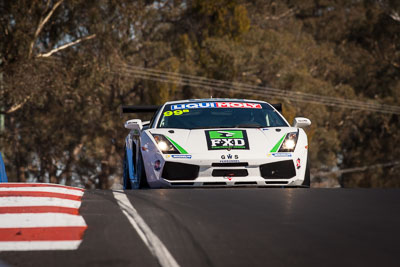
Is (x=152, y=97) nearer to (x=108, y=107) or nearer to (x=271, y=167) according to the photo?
(x=108, y=107)

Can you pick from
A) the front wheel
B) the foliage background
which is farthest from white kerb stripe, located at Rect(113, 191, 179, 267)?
the foliage background

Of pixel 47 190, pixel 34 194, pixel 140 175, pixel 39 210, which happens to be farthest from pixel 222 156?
pixel 39 210

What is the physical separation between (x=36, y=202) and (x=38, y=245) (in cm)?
170

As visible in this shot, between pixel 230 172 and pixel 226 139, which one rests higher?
pixel 226 139

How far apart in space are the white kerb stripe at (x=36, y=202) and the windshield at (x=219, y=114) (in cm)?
343

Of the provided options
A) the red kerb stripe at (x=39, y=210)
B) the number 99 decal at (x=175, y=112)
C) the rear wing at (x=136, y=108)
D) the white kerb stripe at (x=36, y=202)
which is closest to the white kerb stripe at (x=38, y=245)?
the red kerb stripe at (x=39, y=210)

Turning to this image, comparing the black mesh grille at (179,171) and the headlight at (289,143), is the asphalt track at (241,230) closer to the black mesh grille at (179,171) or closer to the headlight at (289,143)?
the black mesh grille at (179,171)

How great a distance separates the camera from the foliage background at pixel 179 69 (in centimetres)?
3312

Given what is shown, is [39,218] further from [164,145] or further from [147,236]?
[164,145]

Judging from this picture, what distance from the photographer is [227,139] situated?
9.20m

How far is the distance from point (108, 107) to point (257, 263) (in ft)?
119

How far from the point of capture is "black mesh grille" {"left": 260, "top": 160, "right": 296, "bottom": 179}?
9.09 m

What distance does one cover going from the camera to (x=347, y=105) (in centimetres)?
4528

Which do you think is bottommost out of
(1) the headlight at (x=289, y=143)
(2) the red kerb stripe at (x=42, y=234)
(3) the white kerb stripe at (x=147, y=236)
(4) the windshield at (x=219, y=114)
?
(3) the white kerb stripe at (x=147, y=236)
